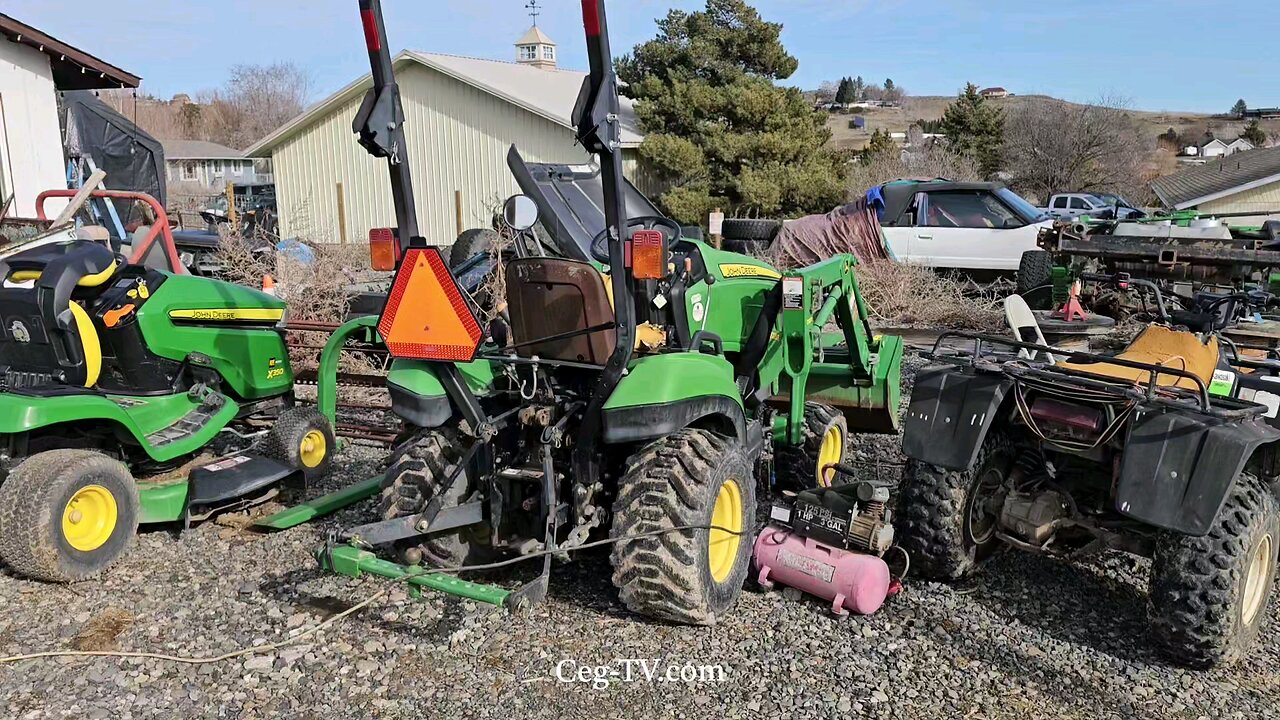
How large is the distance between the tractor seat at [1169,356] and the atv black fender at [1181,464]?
0.51 m

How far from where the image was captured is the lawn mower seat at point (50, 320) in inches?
206

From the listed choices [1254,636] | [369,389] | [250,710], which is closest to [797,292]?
[1254,636]

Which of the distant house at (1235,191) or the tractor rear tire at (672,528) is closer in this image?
the tractor rear tire at (672,528)

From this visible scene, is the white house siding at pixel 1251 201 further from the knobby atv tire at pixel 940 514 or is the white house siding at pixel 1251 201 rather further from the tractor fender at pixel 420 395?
the tractor fender at pixel 420 395

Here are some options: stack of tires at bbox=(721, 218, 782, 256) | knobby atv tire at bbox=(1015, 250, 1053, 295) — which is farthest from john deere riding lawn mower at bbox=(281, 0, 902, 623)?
stack of tires at bbox=(721, 218, 782, 256)

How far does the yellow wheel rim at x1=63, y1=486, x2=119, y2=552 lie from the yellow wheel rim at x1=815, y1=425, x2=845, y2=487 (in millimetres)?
3611

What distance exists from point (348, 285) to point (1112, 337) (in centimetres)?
774

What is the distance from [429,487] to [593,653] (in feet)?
3.27

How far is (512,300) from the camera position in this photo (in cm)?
408

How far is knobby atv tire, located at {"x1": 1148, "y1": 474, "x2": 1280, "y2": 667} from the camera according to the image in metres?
3.57

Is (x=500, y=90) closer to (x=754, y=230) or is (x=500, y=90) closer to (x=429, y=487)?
(x=754, y=230)

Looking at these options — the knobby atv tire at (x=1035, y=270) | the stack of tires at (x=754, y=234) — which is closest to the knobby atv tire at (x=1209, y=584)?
the knobby atv tire at (x=1035, y=270)

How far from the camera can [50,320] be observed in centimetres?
522

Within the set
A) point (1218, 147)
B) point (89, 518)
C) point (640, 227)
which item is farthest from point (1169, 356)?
point (1218, 147)
